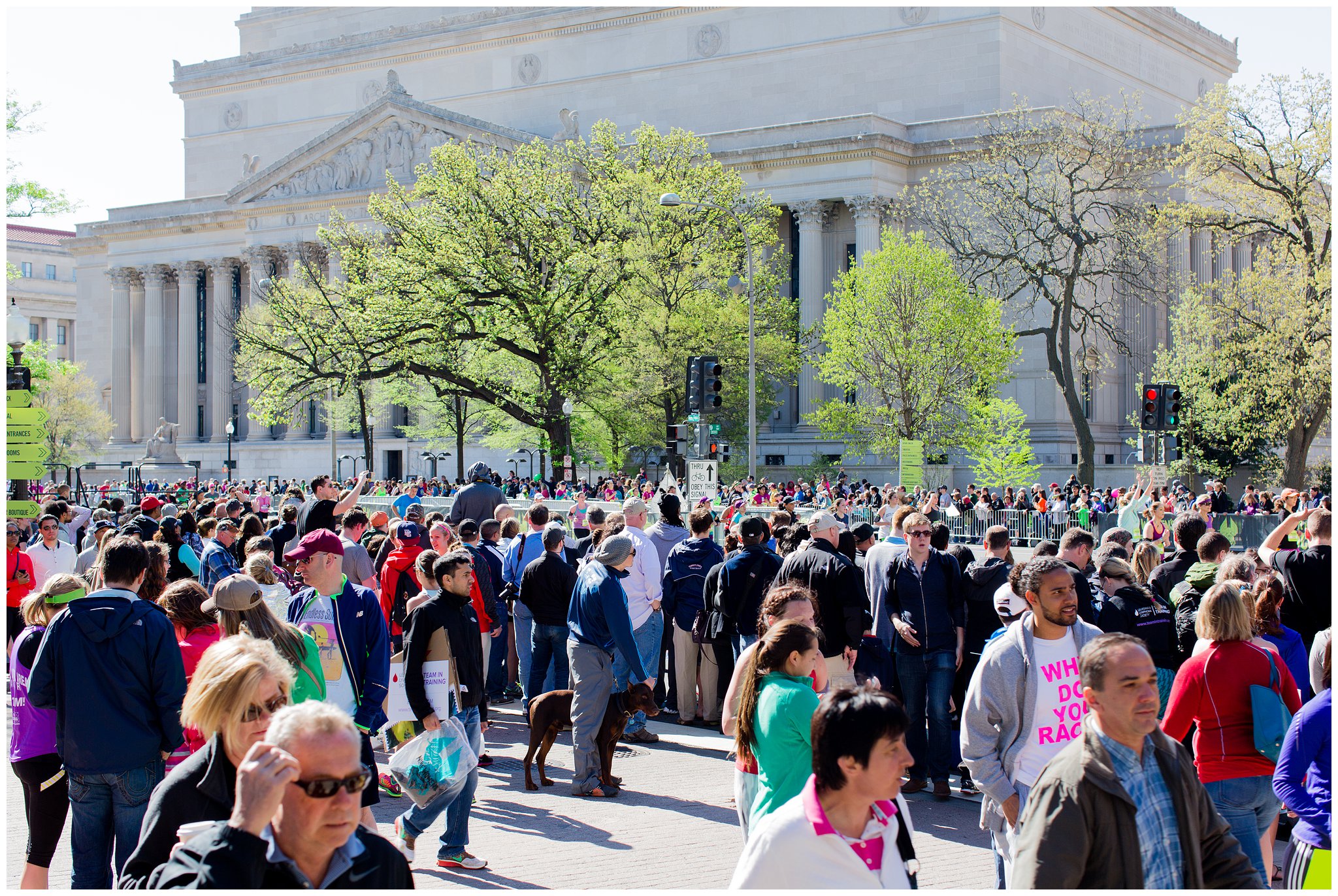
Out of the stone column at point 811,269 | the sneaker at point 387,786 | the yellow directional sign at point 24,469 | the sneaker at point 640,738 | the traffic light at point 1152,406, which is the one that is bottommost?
the sneaker at point 640,738

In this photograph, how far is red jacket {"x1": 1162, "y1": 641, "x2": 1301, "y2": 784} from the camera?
6.61 m

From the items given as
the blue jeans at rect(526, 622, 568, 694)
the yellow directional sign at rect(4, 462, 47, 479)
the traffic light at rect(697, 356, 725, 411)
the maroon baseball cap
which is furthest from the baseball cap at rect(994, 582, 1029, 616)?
the traffic light at rect(697, 356, 725, 411)

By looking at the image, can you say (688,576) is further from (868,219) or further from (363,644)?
(868,219)

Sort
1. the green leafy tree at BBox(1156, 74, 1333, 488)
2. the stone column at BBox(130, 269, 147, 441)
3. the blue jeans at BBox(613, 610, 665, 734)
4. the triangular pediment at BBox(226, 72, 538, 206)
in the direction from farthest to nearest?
the stone column at BBox(130, 269, 147, 441)
the triangular pediment at BBox(226, 72, 538, 206)
the green leafy tree at BBox(1156, 74, 1333, 488)
the blue jeans at BBox(613, 610, 665, 734)

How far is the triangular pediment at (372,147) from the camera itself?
60094mm

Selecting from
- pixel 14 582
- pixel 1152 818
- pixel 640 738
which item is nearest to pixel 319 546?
pixel 1152 818

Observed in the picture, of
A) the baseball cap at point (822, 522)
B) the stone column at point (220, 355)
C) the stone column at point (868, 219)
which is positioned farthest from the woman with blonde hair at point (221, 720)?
the stone column at point (220, 355)

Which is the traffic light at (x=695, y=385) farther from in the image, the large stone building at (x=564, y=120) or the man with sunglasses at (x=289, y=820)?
the large stone building at (x=564, y=120)

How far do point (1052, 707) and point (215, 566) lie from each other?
8.52m

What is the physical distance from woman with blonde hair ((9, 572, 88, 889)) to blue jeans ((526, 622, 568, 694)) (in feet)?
16.8

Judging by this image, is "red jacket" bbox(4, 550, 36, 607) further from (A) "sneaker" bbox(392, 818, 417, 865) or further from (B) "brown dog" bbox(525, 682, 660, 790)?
(A) "sneaker" bbox(392, 818, 417, 865)

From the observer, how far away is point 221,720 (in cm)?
487

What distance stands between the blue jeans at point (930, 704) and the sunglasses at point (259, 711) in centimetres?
646

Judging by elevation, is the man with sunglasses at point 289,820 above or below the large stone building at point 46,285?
below
